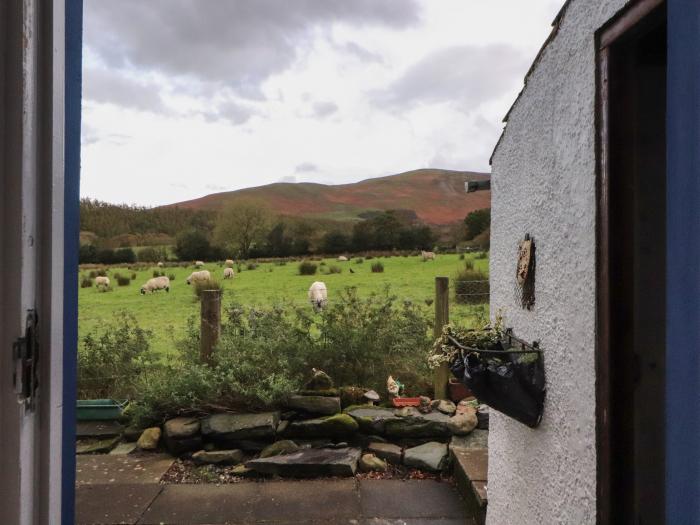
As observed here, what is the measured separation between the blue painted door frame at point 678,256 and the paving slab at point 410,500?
10.6 feet

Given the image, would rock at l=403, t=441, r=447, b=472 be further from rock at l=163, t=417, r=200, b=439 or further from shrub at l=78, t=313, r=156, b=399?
shrub at l=78, t=313, r=156, b=399

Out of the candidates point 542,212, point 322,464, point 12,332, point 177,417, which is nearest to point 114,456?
point 177,417

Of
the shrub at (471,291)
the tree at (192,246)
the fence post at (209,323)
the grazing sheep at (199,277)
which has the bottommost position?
the fence post at (209,323)

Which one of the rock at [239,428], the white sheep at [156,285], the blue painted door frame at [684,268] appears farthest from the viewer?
the white sheep at [156,285]

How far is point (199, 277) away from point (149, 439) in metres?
3.12

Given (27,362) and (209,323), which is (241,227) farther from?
(27,362)

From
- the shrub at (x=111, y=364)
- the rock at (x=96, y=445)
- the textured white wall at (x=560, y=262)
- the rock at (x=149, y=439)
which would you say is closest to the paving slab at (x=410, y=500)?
the textured white wall at (x=560, y=262)

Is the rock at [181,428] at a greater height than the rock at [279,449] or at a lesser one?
greater

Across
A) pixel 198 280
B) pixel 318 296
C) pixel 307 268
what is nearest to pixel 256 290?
pixel 318 296

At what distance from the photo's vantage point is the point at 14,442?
75 centimetres

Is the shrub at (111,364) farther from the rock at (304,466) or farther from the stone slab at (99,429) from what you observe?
the rock at (304,466)

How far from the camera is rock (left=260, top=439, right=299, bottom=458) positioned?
4828mm

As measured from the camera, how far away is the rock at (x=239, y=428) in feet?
16.1

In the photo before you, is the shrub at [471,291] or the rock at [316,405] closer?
the rock at [316,405]
